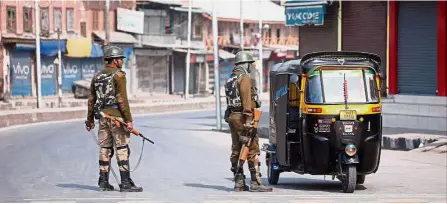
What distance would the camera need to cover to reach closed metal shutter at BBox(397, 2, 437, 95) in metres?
32.1

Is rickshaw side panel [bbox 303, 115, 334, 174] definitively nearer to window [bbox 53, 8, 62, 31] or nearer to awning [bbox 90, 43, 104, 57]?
window [bbox 53, 8, 62, 31]

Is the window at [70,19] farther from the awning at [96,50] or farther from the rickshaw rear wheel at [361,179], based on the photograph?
the rickshaw rear wheel at [361,179]

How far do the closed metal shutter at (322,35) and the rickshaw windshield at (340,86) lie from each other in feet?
71.3

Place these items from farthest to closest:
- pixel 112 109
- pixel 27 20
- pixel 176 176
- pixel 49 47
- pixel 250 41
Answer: pixel 250 41 → pixel 49 47 → pixel 27 20 → pixel 176 176 → pixel 112 109

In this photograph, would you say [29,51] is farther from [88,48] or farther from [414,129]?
[414,129]

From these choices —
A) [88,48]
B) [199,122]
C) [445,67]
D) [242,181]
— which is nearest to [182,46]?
[88,48]

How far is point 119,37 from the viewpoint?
223 ft

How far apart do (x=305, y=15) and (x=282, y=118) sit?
2176 centimetres

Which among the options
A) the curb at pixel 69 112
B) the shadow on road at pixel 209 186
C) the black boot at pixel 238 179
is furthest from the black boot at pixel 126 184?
the curb at pixel 69 112

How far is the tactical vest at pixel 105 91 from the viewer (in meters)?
13.6

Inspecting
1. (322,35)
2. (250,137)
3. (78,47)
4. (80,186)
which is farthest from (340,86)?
(78,47)

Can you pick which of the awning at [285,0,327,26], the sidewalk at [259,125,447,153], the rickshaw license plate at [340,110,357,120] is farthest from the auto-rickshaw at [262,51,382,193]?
the awning at [285,0,327,26]

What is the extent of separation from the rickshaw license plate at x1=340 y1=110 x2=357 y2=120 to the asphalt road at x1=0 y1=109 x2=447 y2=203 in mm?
1064

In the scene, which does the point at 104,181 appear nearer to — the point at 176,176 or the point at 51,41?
the point at 176,176
